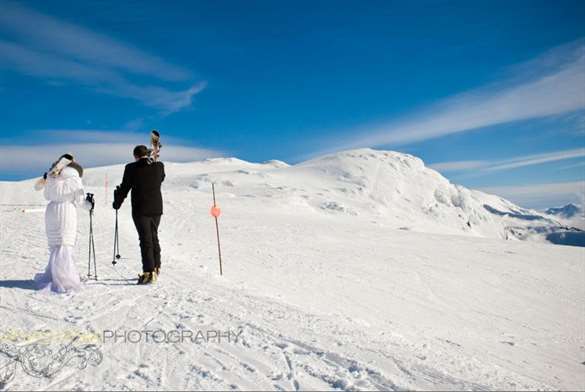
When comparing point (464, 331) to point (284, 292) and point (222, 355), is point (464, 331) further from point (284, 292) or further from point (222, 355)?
point (222, 355)

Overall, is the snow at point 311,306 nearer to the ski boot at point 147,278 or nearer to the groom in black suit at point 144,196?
the ski boot at point 147,278

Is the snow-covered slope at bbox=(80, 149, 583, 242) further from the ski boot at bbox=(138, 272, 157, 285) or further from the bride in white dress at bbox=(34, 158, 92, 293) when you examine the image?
the bride in white dress at bbox=(34, 158, 92, 293)

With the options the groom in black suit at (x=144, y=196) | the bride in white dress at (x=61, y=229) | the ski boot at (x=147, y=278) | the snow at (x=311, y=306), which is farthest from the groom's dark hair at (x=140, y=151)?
the snow at (x=311, y=306)

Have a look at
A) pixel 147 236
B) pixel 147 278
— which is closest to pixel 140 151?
pixel 147 236

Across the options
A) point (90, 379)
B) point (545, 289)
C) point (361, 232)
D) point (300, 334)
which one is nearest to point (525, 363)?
point (300, 334)

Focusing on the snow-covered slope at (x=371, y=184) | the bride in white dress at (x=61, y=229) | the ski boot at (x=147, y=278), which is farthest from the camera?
the snow-covered slope at (x=371, y=184)

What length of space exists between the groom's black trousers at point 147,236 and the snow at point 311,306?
0.42 meters

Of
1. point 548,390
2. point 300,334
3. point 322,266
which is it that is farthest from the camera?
point 322,266

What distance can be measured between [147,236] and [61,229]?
127 centimetres

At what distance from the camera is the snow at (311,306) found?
12.0ft

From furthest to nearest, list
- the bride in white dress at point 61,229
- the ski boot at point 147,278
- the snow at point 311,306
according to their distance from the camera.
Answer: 1. the ski boot at point 147,278
2. the bride in white dress at point 61,229
3. the snow at point 311,306

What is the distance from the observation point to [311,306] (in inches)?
301

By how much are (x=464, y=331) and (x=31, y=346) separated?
25.0ft

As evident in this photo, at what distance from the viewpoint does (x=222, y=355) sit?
13.0 ft
